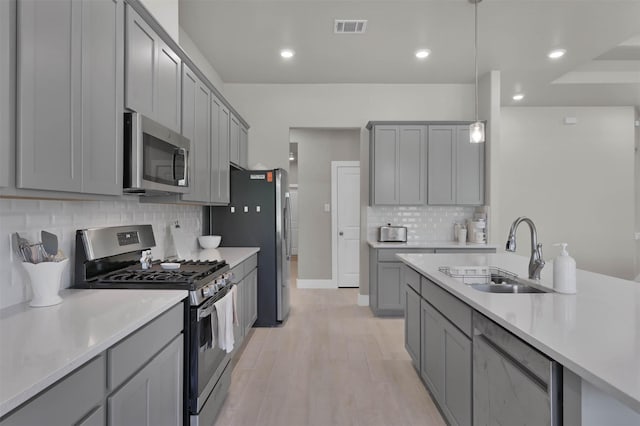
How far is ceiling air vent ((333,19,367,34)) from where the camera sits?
3.44 m

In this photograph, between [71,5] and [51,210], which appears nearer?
[71,5]

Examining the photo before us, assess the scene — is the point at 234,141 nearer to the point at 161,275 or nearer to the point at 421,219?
the point at 161,275

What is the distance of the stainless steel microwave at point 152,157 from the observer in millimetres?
1983

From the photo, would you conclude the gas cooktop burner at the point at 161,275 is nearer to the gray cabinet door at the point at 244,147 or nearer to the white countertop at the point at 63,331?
the white countertop at the point at 63,331

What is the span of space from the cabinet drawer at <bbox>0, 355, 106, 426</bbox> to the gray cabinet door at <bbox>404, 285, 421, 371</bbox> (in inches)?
84.9

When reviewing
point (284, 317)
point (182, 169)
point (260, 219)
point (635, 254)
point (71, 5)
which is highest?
point (71, 5)

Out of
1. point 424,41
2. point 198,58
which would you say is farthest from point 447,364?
point 198,58

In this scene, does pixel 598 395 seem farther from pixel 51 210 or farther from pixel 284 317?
pixel 284 317

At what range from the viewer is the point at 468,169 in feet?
16.1

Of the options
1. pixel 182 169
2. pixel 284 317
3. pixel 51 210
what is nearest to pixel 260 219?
pixel 284 317

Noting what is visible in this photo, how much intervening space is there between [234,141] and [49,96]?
3.00 metres

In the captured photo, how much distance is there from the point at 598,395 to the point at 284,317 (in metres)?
3.66

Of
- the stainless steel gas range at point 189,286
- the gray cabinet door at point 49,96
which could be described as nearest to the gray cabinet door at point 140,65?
the gray cabinet door at point 49,96

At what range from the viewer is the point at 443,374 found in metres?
2.28
